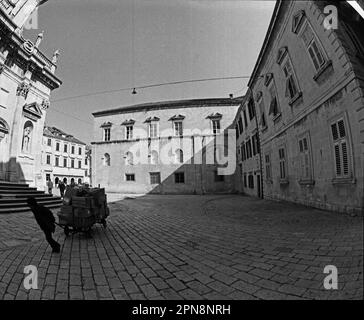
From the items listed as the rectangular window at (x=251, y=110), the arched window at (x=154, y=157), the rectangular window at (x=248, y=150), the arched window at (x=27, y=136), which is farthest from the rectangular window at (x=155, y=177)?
the rectangular window at (x=251, y=110)

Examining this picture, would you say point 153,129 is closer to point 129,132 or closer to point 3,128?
point 129,132

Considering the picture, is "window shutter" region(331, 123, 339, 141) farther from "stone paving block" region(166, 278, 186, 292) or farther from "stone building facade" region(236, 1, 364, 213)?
"stone paving block" region(166, 278, 186, 292)

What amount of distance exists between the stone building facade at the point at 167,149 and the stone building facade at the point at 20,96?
10.6m

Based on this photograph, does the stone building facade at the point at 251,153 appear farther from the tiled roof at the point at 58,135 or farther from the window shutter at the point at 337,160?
the tiled roof at the point at 58,135

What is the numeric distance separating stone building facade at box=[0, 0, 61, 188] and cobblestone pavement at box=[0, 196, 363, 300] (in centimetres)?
1137

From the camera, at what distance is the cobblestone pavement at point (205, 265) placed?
174 centimetres

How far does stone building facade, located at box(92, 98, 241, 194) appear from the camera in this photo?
856 inches

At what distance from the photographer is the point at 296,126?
17.1ft

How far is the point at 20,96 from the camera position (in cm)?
1220

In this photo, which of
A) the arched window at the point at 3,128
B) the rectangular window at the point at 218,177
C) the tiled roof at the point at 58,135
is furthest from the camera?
the tiled roof at the point at 58,135

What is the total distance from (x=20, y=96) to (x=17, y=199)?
7.94 m

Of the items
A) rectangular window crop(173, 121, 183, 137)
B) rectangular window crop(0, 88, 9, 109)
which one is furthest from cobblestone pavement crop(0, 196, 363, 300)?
rectangular window crop(173, 121, 183, 137)

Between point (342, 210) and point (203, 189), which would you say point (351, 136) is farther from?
point (203, 189)
